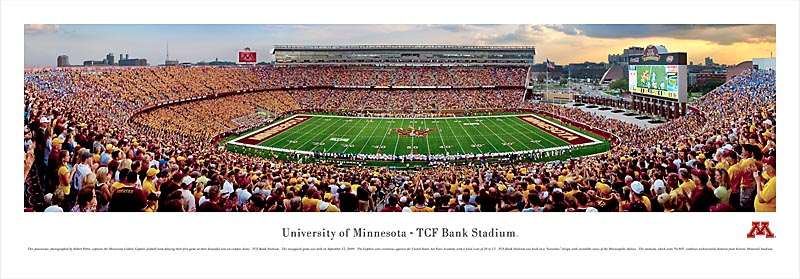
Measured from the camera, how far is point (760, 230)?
21.9ft

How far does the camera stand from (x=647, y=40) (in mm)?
12578

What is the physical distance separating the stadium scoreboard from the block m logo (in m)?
12.0

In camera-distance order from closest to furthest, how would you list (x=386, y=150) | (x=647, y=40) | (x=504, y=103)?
(x=647, y=40) → (x=386, y=150) → (x=504, y=103)

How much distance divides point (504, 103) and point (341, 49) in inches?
433

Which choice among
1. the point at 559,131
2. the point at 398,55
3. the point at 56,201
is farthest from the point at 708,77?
the point at 398,55

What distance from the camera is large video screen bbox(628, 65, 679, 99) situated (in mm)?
20156

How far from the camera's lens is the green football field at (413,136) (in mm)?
18803

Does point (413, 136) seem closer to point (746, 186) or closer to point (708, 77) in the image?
point (708, 77)

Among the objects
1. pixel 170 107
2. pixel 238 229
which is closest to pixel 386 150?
pixel 170 107

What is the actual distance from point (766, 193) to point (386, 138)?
596 inches

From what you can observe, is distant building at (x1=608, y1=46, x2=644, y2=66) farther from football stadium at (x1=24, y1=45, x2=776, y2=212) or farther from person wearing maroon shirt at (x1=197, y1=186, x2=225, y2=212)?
person wearing maroon shirt at (x1=197, y1=186, x2=225, y2=212)

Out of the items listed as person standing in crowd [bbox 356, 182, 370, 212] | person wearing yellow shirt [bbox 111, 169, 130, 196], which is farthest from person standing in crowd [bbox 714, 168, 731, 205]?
person wearing yellow shirt [bbox 111, 169, 130, 196]

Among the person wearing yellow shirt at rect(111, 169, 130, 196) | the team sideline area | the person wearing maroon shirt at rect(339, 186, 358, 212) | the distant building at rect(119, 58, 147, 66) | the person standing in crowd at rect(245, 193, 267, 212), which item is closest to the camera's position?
the person wearing yellow shirt at rect(111, 169, 130, 196)
